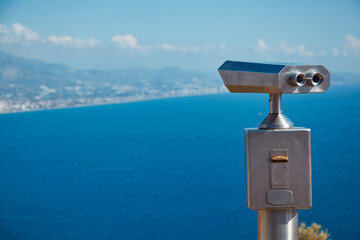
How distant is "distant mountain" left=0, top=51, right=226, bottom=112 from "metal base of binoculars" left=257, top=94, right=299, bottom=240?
7796 centimetres

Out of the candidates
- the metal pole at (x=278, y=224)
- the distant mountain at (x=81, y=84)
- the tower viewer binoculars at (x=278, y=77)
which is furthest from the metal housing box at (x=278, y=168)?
the distant mountain at (x=81, y=84)

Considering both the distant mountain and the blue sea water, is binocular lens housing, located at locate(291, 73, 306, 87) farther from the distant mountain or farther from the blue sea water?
the distant mountain

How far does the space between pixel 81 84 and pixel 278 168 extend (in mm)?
93641

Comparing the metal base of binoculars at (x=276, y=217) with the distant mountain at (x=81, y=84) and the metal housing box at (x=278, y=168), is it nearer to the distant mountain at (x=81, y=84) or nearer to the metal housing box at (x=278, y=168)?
the metal housing box at (x=278, y=168)

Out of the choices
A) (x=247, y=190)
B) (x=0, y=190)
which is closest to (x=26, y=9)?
(x=0, y=190)

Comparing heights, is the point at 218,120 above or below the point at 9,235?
above

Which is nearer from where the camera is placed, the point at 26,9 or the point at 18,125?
the point at 18,125

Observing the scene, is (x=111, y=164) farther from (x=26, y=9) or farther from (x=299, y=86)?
(x=26, y=9)

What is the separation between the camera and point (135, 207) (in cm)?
3334

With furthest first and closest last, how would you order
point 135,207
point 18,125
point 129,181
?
point 18,125 → point 129,181 → point 135,207

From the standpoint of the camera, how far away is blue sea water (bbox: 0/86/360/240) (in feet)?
97.6

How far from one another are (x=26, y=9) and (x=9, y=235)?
81.2 meters

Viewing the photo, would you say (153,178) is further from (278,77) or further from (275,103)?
(278,77)

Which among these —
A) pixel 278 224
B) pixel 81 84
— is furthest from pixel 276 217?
pixel 81 84
